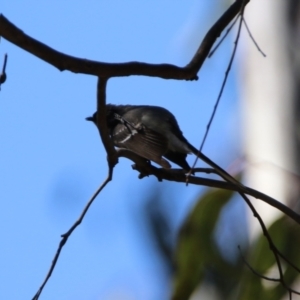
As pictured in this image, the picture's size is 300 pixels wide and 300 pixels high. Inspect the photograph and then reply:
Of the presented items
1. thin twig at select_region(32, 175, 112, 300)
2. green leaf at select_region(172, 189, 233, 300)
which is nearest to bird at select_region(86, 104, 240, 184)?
green leaf at select_region(172, 189, 233, 300)

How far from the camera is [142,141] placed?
284 cm

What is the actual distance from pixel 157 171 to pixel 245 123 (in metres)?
0.90

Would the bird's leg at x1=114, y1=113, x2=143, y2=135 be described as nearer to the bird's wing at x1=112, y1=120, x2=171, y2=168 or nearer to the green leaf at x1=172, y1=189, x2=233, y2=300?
the bird's wing at x1=112, y1=120, x2=171, y2=168

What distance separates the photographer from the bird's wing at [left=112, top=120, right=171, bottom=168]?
2604 millimetres

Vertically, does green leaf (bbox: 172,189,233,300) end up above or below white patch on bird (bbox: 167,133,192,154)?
below

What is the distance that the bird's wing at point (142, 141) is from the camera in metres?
2.60

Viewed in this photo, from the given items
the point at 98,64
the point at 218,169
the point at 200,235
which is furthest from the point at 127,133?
the point at 98,64

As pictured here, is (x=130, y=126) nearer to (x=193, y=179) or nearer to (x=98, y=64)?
(x=193, y=179)

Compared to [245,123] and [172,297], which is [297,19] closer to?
[245,123]

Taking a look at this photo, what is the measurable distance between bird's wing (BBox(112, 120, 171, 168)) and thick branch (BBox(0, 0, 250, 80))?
1.96 feet

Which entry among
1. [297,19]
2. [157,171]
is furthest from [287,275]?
[297,19]

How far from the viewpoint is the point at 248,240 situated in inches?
120

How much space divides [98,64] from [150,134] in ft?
4.29

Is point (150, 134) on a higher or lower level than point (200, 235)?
higher
